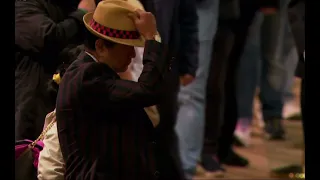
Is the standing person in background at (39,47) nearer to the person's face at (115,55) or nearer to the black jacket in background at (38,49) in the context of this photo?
the black jacket in background at (38,49)

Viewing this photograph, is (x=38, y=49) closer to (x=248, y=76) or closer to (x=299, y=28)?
(x=299, y=28)

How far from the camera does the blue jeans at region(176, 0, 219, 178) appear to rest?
2137 millimetres

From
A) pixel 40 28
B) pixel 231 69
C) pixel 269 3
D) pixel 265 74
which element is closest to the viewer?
pixel 40 28

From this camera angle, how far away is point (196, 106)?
233 centimetres

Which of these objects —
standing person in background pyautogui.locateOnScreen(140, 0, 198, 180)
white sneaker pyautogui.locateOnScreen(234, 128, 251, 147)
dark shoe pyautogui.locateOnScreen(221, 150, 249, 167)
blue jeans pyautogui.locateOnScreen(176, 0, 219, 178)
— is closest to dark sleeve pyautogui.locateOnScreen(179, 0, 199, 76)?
standing person in background pyautogui.locateOnScreen(140, 0, 198, 180)

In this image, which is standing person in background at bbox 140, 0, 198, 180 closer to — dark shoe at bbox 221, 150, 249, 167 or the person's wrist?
the person's wrist

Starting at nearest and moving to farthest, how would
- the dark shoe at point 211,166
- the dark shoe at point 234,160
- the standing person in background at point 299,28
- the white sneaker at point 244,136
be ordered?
1. the standing person in background at point 299,28
2. the dark shoe at point 211,166
3. the dark shoe at point 234,160
4. the white sneaker at point 244,136

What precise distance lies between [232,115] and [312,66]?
1.14m

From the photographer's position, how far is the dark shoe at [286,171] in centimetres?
255

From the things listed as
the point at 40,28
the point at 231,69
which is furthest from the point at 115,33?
the point at 231,69

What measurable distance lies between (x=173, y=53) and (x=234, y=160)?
1.00 metres

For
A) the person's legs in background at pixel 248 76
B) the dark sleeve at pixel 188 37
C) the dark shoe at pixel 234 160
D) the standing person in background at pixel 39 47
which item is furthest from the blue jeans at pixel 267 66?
the standing person in background at pixel 39 47

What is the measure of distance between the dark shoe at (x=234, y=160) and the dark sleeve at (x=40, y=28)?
3.97ft
